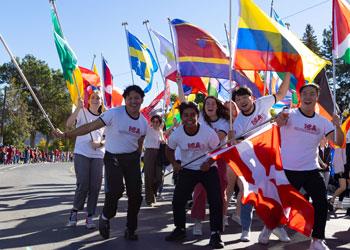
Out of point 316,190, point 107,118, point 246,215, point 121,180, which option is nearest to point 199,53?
point 107,118

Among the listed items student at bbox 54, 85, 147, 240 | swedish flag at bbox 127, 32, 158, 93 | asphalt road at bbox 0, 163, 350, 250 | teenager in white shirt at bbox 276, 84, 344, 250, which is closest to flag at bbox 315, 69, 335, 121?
asphalt road at bbox 0, 163, 350, 250

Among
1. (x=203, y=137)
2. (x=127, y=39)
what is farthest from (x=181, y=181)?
(x=127, y=39)

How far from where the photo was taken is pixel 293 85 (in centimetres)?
939

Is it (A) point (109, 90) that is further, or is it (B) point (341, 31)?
(A) point (109, 90)

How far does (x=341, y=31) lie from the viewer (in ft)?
24.2

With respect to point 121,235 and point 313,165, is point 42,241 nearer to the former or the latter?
point 121,235

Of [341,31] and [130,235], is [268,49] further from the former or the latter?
[130,235]

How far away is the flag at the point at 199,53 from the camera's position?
8922 millimetres

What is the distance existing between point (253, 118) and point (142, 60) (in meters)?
8.43

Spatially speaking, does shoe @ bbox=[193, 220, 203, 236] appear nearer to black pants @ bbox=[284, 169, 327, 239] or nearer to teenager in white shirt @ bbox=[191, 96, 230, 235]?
teenager in white shirt @ bbox=[191, 96, 230, 235]

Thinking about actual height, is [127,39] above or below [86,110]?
above

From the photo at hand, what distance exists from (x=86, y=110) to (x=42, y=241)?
2045 millimetres

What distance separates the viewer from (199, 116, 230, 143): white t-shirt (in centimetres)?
739

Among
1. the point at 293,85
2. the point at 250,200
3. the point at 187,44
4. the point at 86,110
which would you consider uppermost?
the point at 187,44
